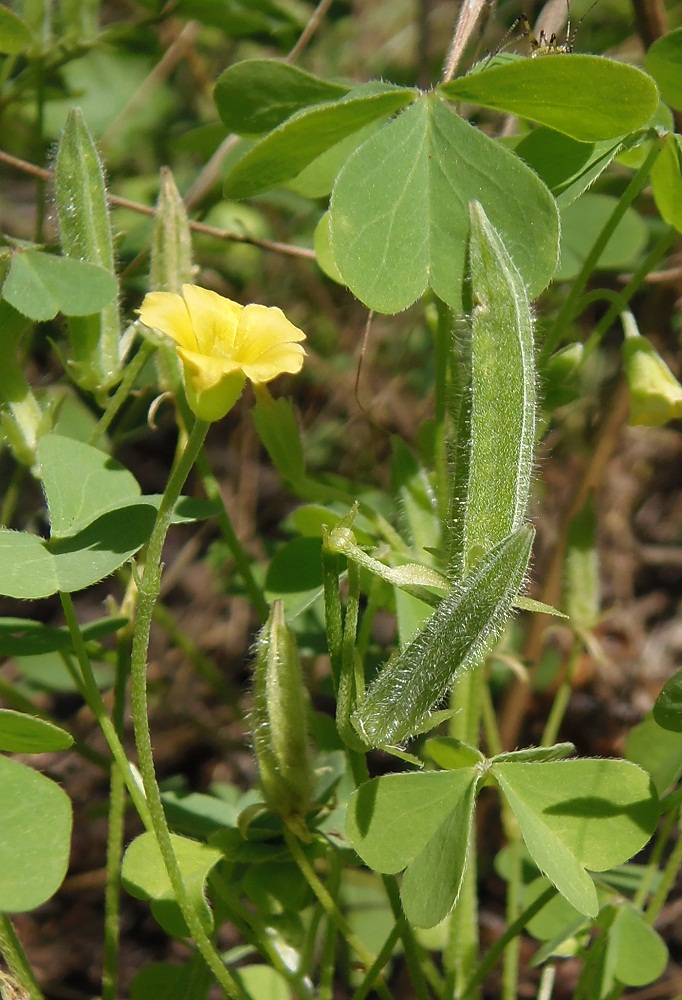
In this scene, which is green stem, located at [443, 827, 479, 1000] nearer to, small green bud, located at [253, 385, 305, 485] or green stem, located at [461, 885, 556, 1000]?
green stem, located at [461, 885, 556, 1000]

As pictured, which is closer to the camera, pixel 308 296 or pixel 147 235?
pixel 147 235

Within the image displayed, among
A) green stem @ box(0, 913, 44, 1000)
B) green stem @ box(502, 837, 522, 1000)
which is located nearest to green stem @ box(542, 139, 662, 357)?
green stem @ box(502, 837, 522, 1000)

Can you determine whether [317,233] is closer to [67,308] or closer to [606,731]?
[67,308]

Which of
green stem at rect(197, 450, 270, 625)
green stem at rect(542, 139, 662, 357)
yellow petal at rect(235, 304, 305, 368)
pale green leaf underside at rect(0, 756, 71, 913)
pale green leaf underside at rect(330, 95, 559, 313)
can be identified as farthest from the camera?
green stem at rect(197, 450, 270, 625)

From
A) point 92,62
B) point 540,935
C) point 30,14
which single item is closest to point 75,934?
point 540,935

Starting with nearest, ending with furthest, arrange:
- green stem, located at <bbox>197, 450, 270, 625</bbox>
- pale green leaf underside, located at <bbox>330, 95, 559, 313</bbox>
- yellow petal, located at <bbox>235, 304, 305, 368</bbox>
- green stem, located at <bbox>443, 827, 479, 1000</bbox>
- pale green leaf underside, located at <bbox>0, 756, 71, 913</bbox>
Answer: pale green leaf underside, located at <bbox>0, 756, 71, 913</bbox> → yellow petal, located at <bbox>235, 304, 305, 368</bbox> → pale green leaf underside, located at <bbox>330, 95, 559, 313</bbox> → green stem, located at <bbox>443, 827, 479, 1000</bbox> → green stem, located at <bbox>197, 450, 270, 625</bbox>

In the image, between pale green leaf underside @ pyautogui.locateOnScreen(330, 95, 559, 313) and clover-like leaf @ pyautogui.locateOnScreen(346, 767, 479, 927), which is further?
pale green leaf underside @ pyautogui.locateOnScreen(330, 95, 559, 313)

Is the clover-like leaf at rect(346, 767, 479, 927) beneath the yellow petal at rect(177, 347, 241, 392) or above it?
beneath

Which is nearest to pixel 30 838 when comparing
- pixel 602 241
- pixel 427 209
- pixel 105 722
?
pixel 105 722
